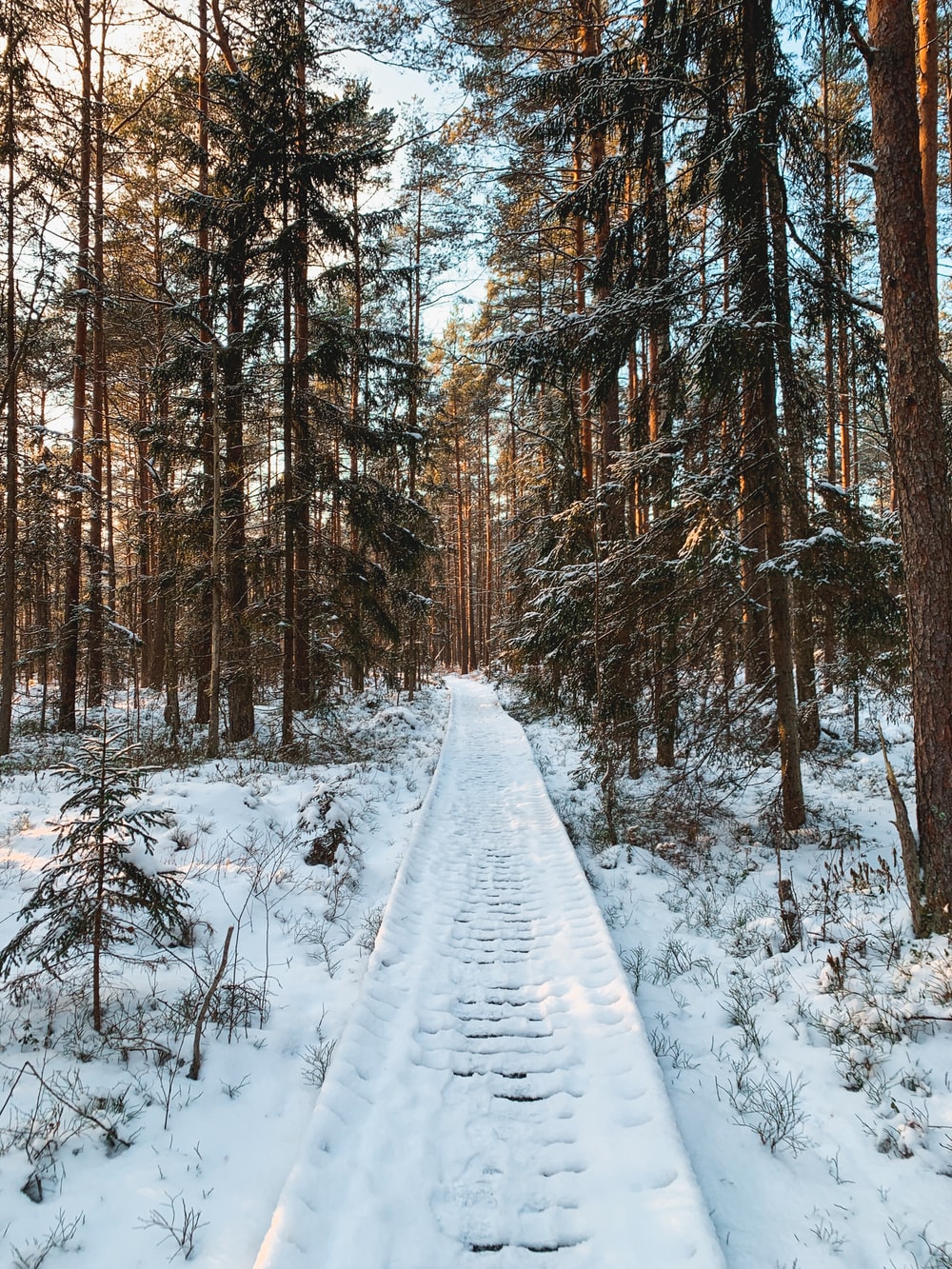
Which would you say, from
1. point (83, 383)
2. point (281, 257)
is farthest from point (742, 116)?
point (83, 383)

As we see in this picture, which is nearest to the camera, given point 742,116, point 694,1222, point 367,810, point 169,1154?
point 694,1222

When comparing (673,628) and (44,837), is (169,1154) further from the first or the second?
(673,628)

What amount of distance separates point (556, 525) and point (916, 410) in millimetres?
7399

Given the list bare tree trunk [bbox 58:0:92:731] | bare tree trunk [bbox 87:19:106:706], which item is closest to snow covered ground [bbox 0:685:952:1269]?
bare tree trunk [bbox 87:19:106:706]

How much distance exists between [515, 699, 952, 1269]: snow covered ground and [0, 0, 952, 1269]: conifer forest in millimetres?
32

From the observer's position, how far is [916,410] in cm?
412

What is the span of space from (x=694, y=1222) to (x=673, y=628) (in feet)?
18.1

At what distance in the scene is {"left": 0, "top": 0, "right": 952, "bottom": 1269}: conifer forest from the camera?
330cm

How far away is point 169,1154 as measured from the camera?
2498 millimetres

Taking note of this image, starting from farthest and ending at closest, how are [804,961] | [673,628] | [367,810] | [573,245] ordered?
[573,245]
[367,810]
[673,628]
[804,961]

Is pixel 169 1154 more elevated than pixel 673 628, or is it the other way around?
pixel 673 628

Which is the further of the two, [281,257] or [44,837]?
[281,257]

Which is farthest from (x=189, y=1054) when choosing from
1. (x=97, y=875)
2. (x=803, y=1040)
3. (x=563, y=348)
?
(x=563, y=348)

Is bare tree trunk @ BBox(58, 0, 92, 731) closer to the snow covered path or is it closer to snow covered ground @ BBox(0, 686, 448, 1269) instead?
snow covered ground @ BBox(0, 686, 448, 1269)
